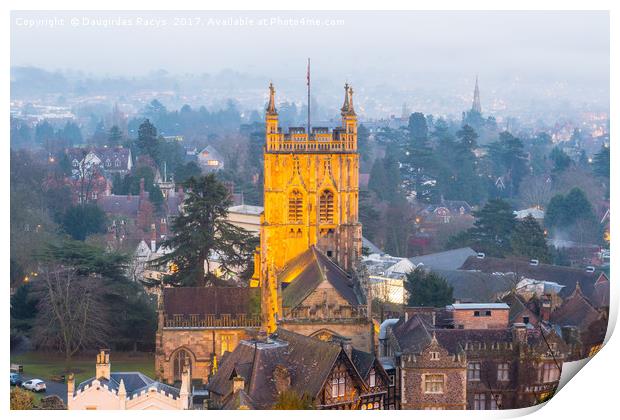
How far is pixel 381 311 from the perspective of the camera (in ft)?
197

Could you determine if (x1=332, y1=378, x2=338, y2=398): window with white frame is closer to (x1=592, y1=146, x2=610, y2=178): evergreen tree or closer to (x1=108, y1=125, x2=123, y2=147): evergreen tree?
(x1=592, y1=146, x2=610, y2=178): evergreen tree

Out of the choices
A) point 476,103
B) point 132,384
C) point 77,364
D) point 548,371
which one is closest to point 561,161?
point 476,103

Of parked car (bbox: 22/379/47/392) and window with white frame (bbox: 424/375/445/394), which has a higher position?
window with white frame (bbox: 424/375/445/394)

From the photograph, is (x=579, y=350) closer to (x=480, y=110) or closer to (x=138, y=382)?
(x=138, y=382)

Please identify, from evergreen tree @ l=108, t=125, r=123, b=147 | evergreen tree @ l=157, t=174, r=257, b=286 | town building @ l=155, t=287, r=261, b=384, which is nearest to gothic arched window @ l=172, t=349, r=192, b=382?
town building @ l=155, t=287, r=261, b=384

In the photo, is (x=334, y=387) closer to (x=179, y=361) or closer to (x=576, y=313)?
(x=179, y=361)

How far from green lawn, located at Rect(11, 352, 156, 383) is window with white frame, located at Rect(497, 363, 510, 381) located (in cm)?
1360

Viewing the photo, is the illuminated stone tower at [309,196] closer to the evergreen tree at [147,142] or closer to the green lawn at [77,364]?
the green lawn at [77,364]

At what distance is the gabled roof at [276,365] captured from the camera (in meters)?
43.1

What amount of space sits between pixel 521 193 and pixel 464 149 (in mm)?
9628

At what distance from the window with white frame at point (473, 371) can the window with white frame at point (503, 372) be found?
60cm

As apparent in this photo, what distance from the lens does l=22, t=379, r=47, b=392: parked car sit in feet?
169

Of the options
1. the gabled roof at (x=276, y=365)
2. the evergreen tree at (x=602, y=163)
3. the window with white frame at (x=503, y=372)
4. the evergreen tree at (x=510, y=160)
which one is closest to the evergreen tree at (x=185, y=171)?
the evergreen tree at (x=602, y=163)
